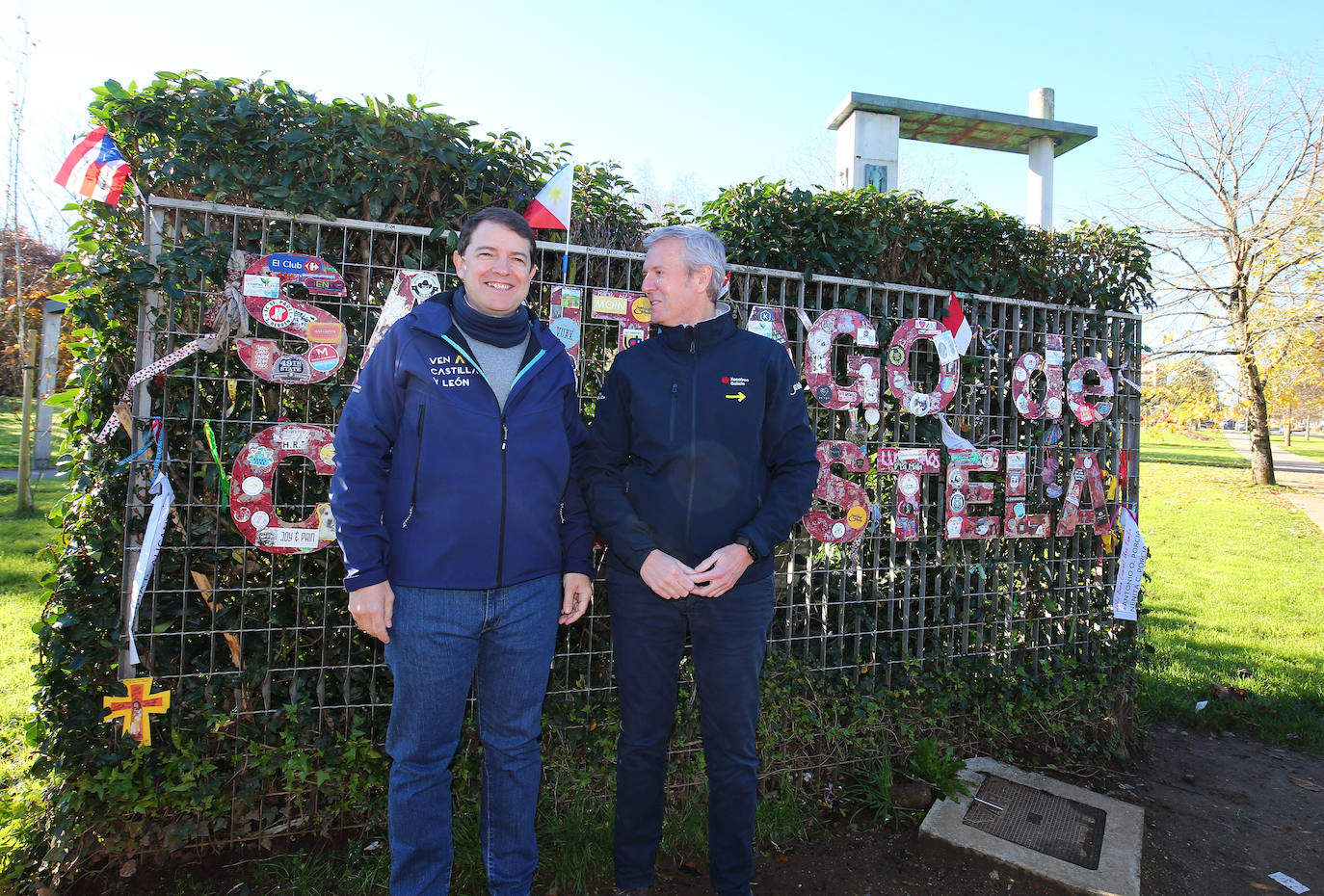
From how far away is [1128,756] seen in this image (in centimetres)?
375

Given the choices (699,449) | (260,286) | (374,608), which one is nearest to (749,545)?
(699,449)

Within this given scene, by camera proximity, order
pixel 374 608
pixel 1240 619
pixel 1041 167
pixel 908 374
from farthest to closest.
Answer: pixel 1041 167
pixel 1240 619
pixel 908 374
pixel 374 608

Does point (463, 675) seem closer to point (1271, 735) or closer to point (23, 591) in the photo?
point (1271, 735)

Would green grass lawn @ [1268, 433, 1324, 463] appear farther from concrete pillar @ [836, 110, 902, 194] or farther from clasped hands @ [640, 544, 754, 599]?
clasped hands @ [640, 544, 754, 599]

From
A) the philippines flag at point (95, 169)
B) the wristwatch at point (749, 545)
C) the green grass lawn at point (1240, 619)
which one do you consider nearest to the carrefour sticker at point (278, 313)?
the philippines flag at point (95, 169)

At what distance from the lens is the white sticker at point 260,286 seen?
2559 mm

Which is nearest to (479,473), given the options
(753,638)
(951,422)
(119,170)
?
(753,638)

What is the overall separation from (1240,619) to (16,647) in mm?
8933

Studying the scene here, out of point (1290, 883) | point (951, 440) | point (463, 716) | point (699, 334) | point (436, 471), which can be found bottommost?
point (1290, 883)

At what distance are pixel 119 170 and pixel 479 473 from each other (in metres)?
1.78

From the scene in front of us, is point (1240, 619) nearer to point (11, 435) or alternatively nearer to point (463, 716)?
point (463, 716)

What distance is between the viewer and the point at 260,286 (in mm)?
2568

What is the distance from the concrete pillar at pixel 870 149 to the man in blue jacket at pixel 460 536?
5.25 m

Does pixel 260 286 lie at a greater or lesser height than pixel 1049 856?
greater
